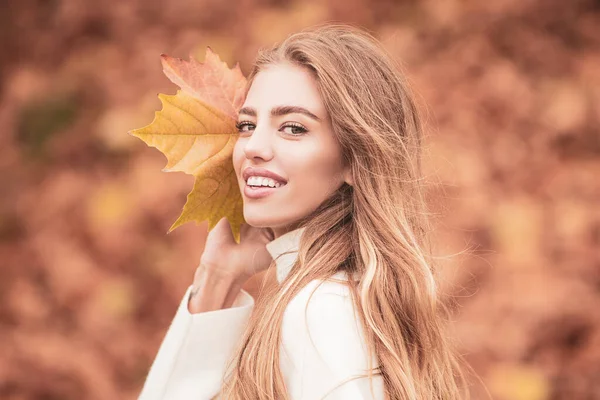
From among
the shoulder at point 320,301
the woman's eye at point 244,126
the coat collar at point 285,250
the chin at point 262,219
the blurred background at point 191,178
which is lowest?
the shoulder at point 320,301

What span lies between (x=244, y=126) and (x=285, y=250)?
0.97 feet

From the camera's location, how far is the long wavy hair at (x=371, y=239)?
1668 mm

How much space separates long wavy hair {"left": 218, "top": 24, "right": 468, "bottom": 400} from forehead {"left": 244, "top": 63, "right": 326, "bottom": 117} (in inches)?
0.7

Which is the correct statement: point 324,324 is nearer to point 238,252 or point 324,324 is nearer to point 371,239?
point 371,239

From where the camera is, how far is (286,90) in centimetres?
185

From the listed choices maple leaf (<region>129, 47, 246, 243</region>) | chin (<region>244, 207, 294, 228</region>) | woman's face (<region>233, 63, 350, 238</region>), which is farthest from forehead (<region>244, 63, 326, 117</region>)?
chin (<region>244, 207, 294, 228</region>)

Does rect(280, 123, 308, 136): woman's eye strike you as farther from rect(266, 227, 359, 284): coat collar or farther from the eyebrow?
rect(266, 227, 359, 284): coat collar

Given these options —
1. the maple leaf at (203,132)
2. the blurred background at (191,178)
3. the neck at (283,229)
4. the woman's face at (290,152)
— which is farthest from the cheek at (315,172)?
the blurred background at (191,178)

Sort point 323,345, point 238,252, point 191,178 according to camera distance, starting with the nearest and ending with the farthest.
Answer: point 323,345
point 238,252
point 191,178

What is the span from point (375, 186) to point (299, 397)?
0.52m

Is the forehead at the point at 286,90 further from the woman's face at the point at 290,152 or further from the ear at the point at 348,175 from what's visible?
the ear at the point at 348,175

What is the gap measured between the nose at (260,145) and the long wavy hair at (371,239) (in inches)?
5.7

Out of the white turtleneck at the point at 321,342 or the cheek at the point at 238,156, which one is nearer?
the white turtleneck at the point at 321,342

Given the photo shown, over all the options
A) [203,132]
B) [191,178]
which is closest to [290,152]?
[203,132]
